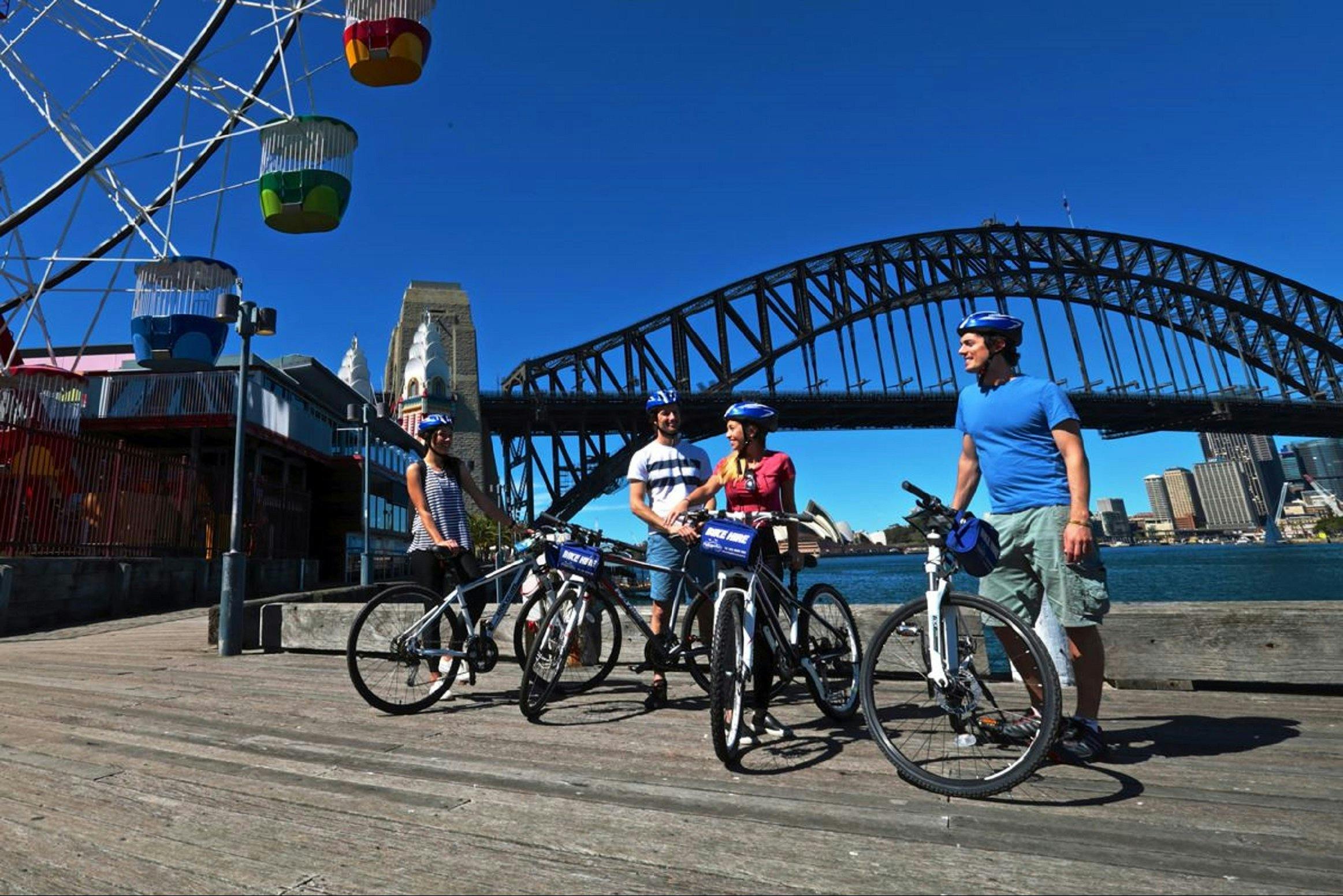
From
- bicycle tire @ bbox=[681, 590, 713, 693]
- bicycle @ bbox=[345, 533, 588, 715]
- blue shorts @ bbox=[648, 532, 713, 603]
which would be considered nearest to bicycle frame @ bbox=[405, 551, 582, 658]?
bicycle @ bbox=[345, 533, 588, 715]

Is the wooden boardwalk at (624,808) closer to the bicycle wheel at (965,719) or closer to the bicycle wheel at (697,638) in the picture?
the bicycle wheel at (965,719)

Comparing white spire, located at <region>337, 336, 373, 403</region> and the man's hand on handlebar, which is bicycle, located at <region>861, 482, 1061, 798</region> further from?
white spire, located at <region>337, 336, 373, 403</region>

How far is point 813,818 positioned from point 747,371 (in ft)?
166

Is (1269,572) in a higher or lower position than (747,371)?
lower

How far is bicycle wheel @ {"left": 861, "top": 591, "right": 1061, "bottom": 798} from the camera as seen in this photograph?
2375mm

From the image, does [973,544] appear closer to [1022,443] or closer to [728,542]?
[1022,443]

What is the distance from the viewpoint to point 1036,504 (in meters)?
2.94

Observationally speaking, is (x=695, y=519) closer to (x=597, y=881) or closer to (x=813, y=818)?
(x=813, y=818)

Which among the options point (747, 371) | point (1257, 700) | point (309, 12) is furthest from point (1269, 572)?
point (309, 12)

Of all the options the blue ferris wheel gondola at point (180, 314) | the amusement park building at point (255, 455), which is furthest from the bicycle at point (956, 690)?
the blue ferris wheel gondola at point (180, 314)

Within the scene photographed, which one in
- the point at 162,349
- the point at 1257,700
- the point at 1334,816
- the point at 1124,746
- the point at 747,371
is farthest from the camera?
the point at 747,371

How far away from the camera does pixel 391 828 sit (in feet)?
7.11

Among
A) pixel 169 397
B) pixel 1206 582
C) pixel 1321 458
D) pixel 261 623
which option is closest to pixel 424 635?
pixel 261 623

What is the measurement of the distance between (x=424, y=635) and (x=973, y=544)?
117 inches
